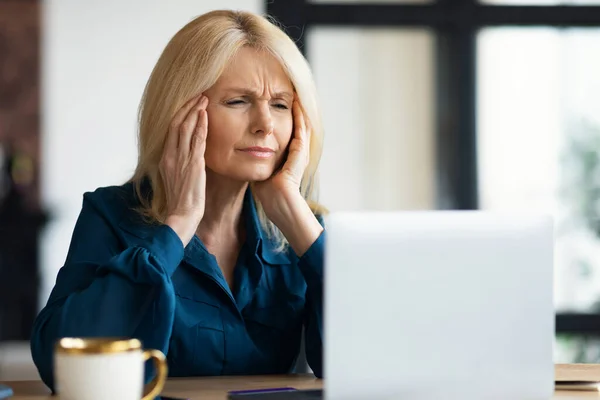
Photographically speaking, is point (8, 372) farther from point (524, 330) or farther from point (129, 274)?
point (524, 330)

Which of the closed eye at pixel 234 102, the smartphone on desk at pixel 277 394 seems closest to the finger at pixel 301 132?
the closed eye at pixel 234 102

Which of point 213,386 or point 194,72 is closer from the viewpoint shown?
point 213,386

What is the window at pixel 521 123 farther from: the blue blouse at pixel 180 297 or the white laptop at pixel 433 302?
the white laptop at pixel 433 302

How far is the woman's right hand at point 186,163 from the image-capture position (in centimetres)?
169

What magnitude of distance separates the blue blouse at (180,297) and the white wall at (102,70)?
2403 millimetres

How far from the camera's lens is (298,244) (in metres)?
1.72

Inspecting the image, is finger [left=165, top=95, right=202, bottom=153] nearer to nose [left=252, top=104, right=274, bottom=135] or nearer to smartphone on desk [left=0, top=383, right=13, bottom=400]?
nose [left=252, top=104, right=274, bottom=135]

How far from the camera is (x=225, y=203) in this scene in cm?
189

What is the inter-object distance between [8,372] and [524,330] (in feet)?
11.8

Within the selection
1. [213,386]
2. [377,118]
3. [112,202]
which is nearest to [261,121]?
[112,202]

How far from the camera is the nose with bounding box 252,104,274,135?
5.76 ft

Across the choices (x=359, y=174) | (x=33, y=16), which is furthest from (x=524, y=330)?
(x=33, y=16)

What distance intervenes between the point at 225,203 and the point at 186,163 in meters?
0.18

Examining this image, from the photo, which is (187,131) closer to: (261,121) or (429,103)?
(261,121)
